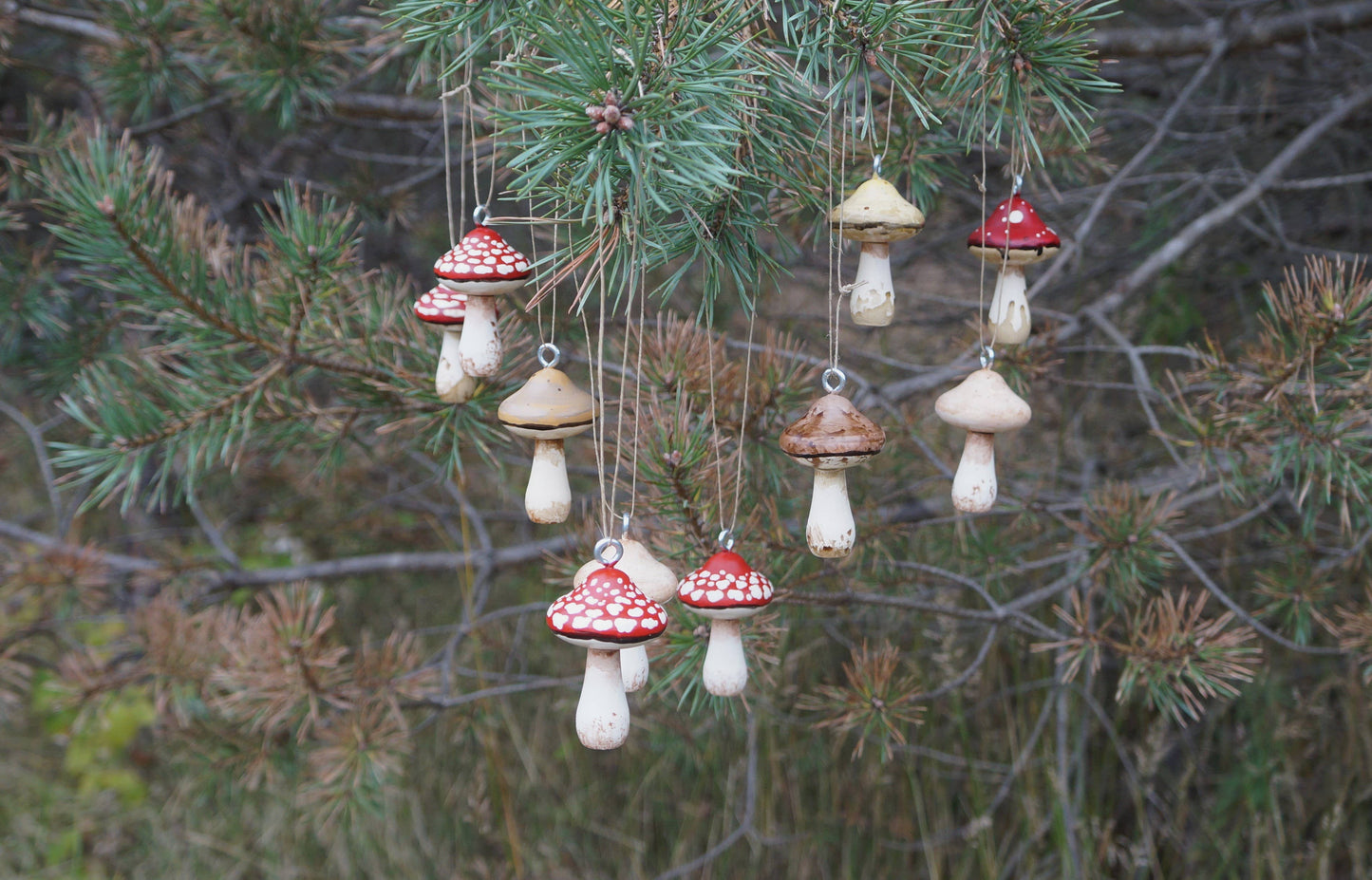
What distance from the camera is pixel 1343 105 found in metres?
1.27

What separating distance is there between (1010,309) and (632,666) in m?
0.41

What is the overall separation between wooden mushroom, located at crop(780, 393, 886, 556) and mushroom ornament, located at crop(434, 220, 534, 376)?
0.22 meters

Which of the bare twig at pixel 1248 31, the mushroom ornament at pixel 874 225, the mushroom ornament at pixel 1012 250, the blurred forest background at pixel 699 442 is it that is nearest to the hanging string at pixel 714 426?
the blurred forest background at pixel 699 442

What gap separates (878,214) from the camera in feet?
2.24

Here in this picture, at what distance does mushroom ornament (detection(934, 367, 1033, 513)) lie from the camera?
724 mm

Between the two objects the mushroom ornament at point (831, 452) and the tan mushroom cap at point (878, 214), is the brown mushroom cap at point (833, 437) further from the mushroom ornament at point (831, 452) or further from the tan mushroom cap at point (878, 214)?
the tan mushroom cap at point (878, 214)

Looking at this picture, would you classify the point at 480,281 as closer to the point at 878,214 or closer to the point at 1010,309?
the point at 878,214

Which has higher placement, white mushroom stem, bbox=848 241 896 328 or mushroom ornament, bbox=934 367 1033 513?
white mushroom stem, bbox=848 241 896 328

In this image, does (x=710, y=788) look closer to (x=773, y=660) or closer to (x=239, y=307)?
(x=773, y=660)

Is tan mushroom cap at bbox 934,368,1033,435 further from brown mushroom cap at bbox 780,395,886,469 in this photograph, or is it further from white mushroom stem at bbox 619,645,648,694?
white mushroom stem at bbox 619,645,648,694

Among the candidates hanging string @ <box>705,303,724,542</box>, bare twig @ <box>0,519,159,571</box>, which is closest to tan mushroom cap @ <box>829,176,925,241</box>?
hanging string @ <box>705,303,724,542</box>

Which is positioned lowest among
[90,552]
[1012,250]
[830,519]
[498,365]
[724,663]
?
[90,552]

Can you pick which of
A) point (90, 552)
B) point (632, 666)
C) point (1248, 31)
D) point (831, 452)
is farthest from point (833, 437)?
point (90, 552)

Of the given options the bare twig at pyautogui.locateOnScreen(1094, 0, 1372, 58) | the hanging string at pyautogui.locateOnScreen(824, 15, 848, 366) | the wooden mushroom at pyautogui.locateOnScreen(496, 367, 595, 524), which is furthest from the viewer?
the bare twig at pyautogui.locateOnScreen(1094, 0, 1372, 58)
